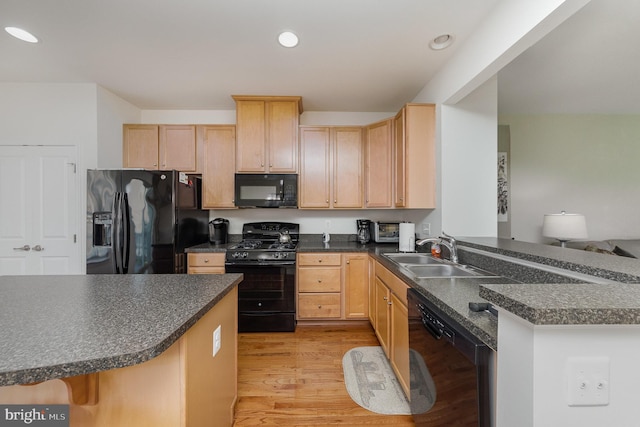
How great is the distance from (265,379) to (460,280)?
5.24 feet

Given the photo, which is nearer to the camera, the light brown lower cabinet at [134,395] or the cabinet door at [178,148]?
the light brown lower cabinet at [134,395]

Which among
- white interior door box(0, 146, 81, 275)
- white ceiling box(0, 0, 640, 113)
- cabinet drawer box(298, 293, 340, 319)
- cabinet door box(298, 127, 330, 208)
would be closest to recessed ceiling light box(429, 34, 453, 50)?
white ceiling box(0, 0, 640, 113)

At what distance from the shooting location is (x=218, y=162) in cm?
306

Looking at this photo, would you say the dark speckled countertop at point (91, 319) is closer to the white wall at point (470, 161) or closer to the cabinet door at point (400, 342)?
the cabinet door at point (400, 342)

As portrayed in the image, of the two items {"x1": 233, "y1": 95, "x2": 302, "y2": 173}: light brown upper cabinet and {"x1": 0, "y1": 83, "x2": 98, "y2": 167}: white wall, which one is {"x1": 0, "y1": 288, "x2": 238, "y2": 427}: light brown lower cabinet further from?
{"x1": 0, "y1": 83, "x2": 98, "y2": 167}: white wall

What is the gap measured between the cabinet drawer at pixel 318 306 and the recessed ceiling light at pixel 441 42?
2470 mm

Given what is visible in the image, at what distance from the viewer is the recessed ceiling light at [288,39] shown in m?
1.89

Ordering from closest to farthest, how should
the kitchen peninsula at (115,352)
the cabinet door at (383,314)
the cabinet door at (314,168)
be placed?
the kitchen peninsula at (115,352), the cabinet door at (383,314), the cabinet door at (314,168)

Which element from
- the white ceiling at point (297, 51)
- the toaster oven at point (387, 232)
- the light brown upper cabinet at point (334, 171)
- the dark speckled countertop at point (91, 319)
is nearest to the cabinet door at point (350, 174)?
the light brown upper cabinet at point (334, 171)

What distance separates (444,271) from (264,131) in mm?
2369

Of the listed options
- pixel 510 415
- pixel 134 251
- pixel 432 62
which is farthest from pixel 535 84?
pixel 134 251

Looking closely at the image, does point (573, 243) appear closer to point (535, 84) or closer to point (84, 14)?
point (535, 84)

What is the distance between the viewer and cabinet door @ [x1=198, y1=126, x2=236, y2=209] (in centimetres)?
305

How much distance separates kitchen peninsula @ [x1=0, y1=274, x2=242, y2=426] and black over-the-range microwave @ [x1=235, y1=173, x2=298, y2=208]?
5.66 ft
